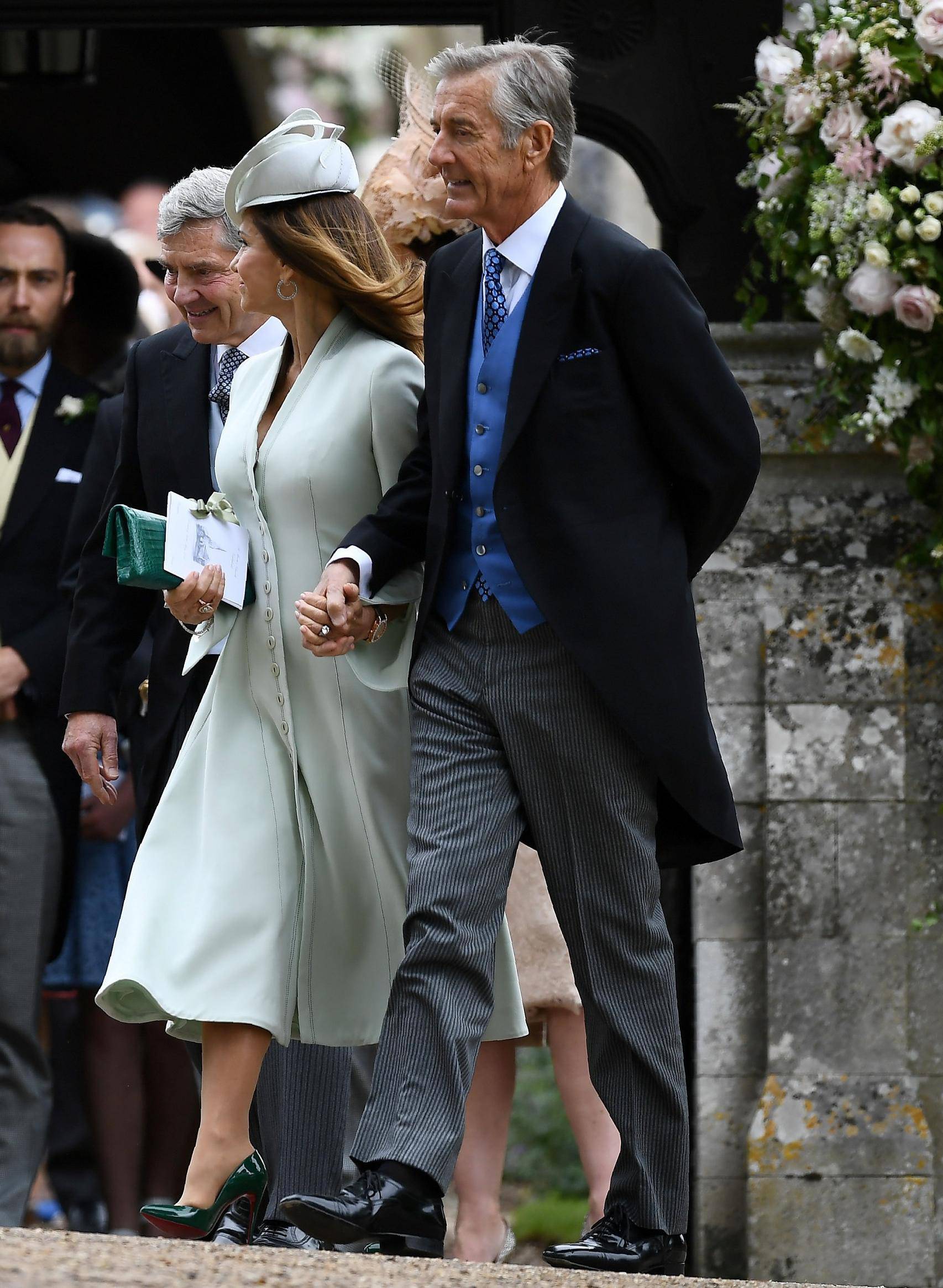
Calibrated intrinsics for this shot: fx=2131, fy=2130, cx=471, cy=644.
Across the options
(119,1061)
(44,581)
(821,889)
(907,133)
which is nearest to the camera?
(907,133)

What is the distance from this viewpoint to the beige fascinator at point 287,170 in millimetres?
3773

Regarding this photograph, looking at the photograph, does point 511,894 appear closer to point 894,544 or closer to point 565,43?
point 894,544

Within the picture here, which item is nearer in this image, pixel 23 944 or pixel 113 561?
pixel 113 561

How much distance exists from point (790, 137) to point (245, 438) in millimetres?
1943

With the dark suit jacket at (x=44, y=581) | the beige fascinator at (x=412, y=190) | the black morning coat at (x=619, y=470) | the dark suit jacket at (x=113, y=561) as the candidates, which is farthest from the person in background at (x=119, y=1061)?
the black morning coat at (x=619, y=470)

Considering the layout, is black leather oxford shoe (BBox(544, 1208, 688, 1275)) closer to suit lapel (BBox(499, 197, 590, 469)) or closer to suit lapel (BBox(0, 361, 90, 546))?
suit lapel (BBox(499, 197, 590, 469))

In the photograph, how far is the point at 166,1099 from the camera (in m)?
5.61

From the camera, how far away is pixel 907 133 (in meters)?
4.83

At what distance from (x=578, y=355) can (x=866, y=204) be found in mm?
1653

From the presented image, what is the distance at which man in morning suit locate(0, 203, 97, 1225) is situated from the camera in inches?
203

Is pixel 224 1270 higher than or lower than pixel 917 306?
lower

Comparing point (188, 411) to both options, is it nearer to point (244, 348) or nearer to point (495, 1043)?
point (244, 348)

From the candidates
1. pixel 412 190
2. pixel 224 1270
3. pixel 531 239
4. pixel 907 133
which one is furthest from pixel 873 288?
pixel 224 1270

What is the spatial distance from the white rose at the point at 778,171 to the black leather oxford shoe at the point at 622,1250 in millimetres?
2731
